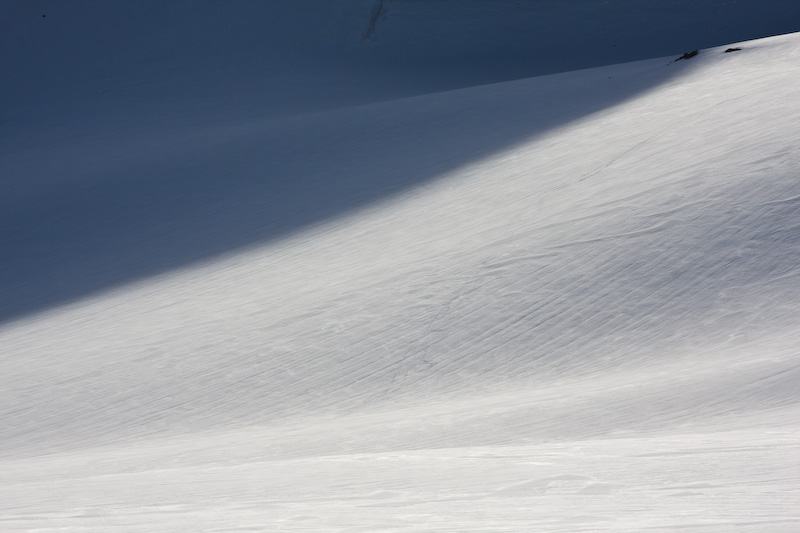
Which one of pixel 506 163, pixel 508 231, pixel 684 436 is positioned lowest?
pixel 684 436

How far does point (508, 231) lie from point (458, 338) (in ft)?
2.67

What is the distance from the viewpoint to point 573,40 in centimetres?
873

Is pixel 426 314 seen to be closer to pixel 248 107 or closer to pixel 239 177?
pixel 239 177

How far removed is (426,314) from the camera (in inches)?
138

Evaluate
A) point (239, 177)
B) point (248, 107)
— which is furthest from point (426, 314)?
point (248, 107)

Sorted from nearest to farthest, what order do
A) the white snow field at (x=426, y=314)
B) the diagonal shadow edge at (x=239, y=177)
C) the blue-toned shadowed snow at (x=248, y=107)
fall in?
the white snow field at (x=426, y=314) → the diagonal shadow edge at (x=239, y=177) → the blue-toned shadowed snow at (x=248, y=107)

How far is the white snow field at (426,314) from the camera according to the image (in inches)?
72.8

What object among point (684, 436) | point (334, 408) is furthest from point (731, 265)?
point (334, 408)

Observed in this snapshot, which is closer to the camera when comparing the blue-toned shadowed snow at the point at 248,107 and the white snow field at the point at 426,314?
the white snow field at the point at 426,314

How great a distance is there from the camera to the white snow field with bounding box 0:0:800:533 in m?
1.85

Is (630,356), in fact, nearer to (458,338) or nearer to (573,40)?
(458,338)

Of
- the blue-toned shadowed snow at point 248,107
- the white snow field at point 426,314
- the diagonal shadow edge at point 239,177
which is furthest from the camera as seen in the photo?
the blue-toned shadowed snow at point 248,107

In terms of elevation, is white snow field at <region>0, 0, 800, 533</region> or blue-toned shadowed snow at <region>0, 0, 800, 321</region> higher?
blue-toned shadowed snow at <region>0, 0, 800, 321</region>

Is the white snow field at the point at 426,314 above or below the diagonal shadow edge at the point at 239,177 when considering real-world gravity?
below
